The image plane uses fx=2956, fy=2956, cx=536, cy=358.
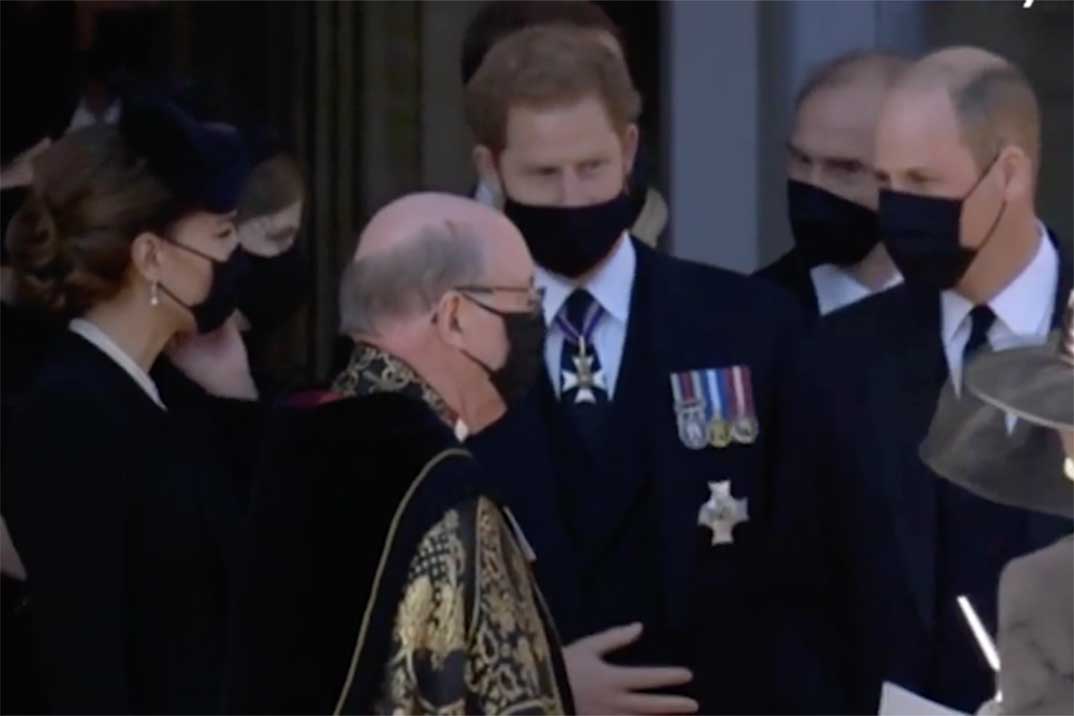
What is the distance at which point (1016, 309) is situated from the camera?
450 cm

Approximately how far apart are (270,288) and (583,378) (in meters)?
0.72

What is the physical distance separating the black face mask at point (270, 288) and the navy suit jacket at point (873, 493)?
0.99 m

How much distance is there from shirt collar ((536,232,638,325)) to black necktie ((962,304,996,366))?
55 cm

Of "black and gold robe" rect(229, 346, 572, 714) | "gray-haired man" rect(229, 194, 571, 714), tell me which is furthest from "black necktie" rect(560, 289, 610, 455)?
"black and gold robe" rect(229, 346, 572, 714)

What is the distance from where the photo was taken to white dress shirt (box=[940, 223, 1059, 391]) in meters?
4.48

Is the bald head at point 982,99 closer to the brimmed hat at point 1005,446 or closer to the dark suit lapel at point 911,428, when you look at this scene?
the dark suit lapel at point 911,428

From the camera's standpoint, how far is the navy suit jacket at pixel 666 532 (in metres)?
4.59

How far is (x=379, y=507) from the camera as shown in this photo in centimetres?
373

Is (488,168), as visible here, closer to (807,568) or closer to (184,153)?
(184,153)

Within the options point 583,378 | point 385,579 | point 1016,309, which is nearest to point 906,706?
point 385,579

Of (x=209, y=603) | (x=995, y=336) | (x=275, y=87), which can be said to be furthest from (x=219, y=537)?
(x=275, y=87)

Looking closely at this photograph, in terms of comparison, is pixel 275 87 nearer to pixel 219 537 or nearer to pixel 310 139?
pixel 310 139

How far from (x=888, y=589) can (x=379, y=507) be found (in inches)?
41.3

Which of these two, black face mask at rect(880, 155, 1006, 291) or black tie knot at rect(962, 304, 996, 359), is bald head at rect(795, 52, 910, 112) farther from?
black tie knot at rect(962, 304, 996, 359)
